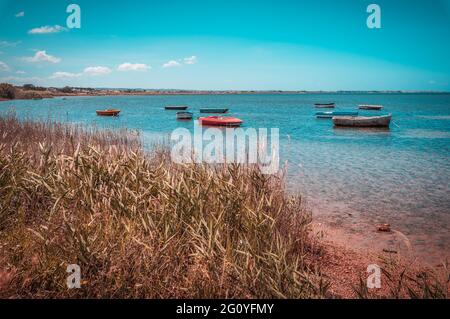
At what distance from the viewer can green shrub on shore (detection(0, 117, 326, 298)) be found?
11.6 ft

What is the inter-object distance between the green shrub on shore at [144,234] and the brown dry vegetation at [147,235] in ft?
0.05

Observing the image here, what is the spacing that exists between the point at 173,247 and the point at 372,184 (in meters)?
9.58

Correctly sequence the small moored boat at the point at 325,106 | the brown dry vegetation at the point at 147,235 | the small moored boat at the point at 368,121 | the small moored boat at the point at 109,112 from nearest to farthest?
1. the brown dry vegetation at the point at 147,235
2. the small moored boat at the point at 368,121
3. the small moored boat at the point at 109,112
4. the small moored boat at the point at 325,106

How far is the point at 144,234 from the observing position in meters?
4.44

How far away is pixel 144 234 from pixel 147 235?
105 millimetres

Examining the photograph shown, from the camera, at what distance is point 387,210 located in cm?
894

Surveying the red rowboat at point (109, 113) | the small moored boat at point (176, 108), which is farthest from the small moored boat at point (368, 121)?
the small moored boat at point (176, 108)

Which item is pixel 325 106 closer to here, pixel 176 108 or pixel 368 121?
pixel 176 108

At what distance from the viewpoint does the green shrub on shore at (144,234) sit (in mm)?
3533

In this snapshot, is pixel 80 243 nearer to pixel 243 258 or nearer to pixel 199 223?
pixel 199 223

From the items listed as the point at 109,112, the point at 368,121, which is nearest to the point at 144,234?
the point at 368,121

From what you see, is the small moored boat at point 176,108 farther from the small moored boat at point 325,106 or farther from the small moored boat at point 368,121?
the small moored boat at point 368,121
